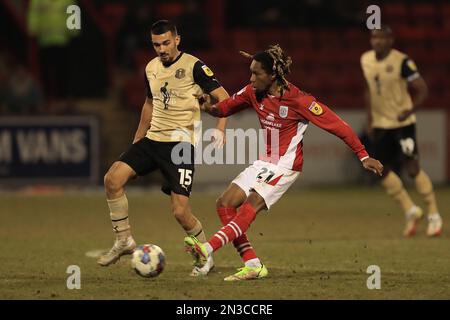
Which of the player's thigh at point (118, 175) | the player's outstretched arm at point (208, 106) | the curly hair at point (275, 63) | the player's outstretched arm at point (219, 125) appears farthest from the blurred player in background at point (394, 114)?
the player's thigh at point (118, 175)

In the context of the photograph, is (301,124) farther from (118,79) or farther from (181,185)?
(118,79)

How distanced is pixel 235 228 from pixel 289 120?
1006 mm

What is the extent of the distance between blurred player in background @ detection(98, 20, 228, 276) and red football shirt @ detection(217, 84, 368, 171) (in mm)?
Result: 354

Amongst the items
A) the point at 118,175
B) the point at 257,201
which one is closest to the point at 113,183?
the point at 118,175

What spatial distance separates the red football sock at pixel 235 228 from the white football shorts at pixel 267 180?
0.16 metres

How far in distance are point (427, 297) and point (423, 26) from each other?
51.2ft

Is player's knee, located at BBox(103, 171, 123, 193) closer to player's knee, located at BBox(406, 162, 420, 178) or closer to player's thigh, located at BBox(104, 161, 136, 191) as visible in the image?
player's thigh, located at BBox(104, 161, 136, 191)

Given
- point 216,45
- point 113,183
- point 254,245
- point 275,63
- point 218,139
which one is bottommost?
point 254,245

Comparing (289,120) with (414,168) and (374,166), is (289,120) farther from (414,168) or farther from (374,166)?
(414,168)

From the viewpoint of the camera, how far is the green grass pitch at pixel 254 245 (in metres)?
7.94

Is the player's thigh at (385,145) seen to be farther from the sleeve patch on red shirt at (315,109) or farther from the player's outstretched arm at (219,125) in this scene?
the sleeve patch on red shirt at (315,109)

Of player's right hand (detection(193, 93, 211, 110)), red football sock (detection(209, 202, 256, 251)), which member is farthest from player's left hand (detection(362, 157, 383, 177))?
player's right hand (detection(193, 93, 211, 110))

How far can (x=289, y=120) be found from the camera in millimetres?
8586

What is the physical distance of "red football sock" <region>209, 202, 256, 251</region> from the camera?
8.20 meters
